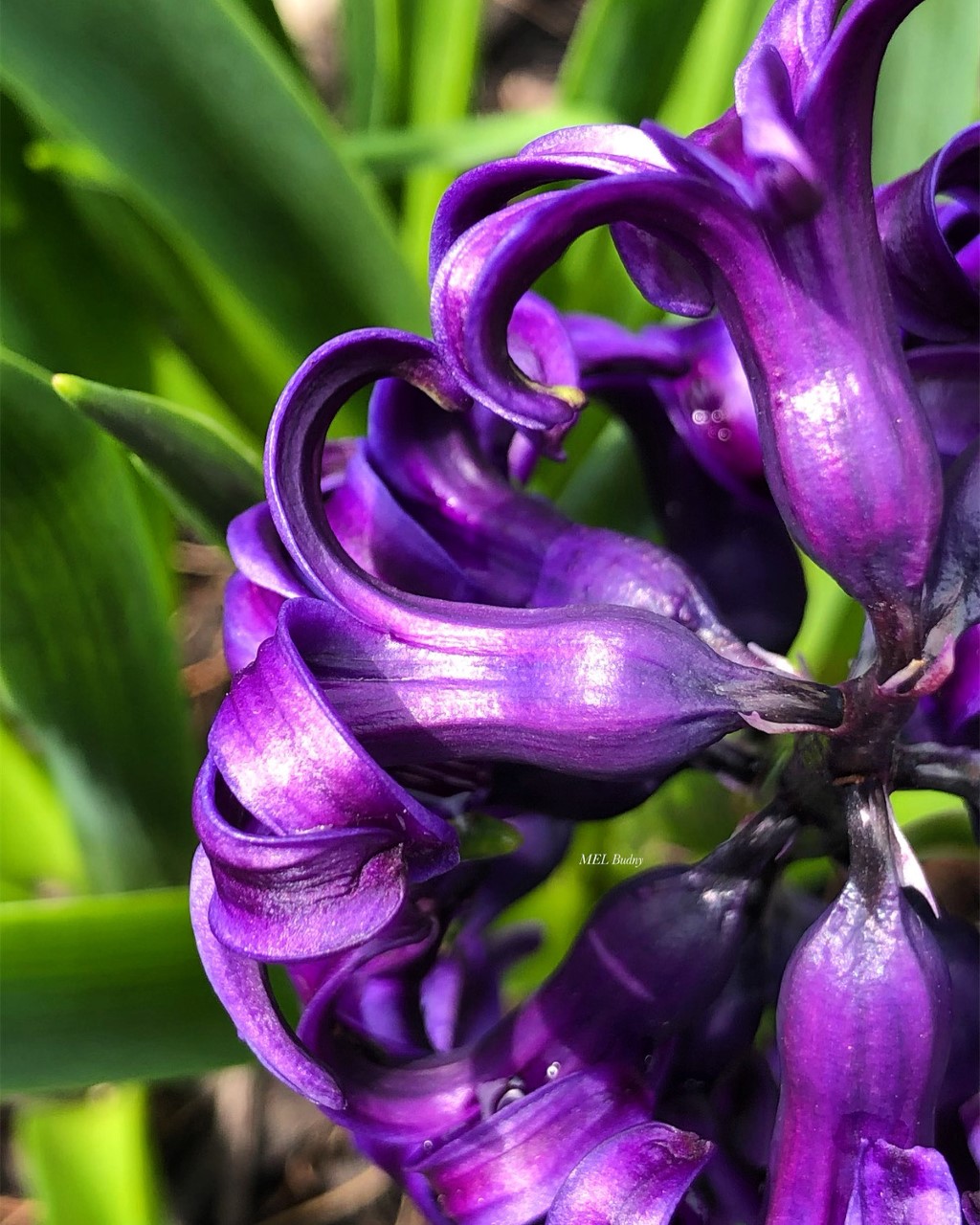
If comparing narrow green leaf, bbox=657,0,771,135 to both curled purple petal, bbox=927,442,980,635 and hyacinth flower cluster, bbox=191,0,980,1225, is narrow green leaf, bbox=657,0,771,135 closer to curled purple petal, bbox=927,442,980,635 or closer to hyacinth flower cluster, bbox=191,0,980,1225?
hyacinth flower cluster, bbox=191,0,980,1225

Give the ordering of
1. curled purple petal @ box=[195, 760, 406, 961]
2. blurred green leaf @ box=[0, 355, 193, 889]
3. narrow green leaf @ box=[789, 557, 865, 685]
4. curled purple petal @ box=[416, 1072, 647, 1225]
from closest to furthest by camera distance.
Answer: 1. curled purple petal @ box=[195, 760, 406, 961]
2. curled purple petal @ box=[416, 1072, 647, 1225]
3. blurred green leaf @ box=[0, 355, 193, 889]
4. narrow green leaf @ box=[789, 557, 865, 685]

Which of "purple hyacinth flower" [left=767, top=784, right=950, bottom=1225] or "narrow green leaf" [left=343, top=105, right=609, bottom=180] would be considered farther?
"narrow green leaf" [left=343, top=105, right=609, bottom=180]

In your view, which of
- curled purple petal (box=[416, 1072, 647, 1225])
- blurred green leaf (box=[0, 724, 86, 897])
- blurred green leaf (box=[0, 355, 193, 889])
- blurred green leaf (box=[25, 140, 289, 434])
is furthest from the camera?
blurred green leaf (box=[0, 724, 86, 897])

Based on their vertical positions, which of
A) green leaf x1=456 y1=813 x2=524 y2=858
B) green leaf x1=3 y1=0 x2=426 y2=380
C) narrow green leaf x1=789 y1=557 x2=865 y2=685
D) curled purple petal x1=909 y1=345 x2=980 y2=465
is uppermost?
green leaf x1=3 y1=0 x2=426 y2=380

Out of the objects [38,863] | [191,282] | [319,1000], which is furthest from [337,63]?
[319,1000]

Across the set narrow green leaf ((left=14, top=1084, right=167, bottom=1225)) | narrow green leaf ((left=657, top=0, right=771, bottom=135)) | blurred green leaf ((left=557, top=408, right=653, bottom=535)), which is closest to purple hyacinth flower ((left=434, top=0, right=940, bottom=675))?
blurred green leaf ((left=557, top=408, right=653, bottom=535))

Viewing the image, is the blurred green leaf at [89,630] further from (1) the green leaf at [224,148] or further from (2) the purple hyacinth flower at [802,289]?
(2) the purple hyacinth flower at [802,289]
